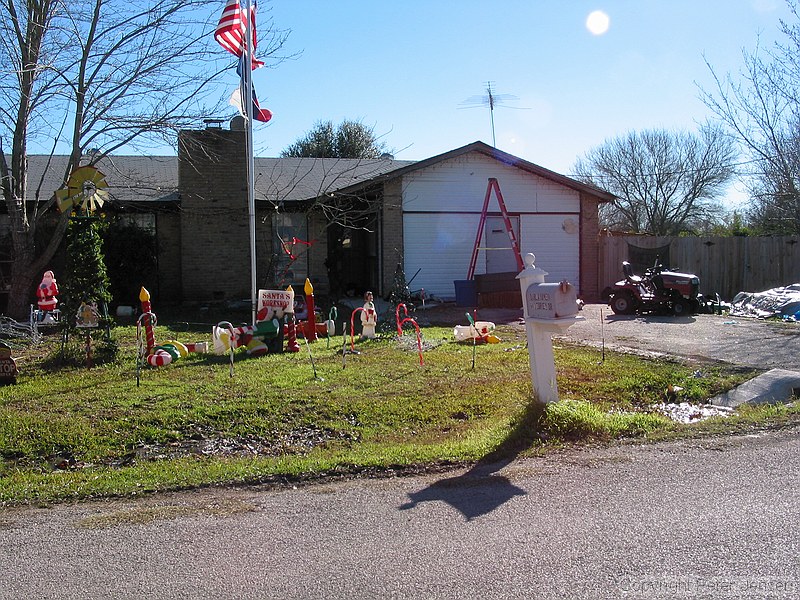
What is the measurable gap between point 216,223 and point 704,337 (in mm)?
12686

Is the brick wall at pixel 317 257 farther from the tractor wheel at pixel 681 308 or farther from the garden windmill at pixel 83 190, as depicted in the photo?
the garden windmill at pixel 83 190

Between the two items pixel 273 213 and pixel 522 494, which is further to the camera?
pixel 273 213

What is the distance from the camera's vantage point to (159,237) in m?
20.5

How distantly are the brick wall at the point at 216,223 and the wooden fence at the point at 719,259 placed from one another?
10641mm

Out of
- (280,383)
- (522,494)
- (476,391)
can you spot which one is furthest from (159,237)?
(522,494)

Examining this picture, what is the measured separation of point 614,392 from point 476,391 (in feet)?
5.64

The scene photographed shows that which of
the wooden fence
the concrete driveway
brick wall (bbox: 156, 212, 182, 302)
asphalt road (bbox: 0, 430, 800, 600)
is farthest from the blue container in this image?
asphalt road (bbox: 0, 430, 800, 600)

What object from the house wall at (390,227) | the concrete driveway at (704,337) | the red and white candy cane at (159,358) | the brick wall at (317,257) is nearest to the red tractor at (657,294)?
the concrete driveway at (704,337)

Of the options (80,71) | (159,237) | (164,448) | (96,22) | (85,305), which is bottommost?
(164,448)

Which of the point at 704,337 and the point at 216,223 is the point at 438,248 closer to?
the point at 216,223

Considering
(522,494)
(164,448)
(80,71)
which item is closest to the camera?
(522,494)

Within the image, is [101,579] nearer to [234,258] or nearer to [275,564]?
[275,564]

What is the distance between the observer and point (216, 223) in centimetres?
2011

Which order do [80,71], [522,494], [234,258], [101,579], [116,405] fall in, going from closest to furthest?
[101,579], [522,494], [116,405], [80,71], [234,258]
